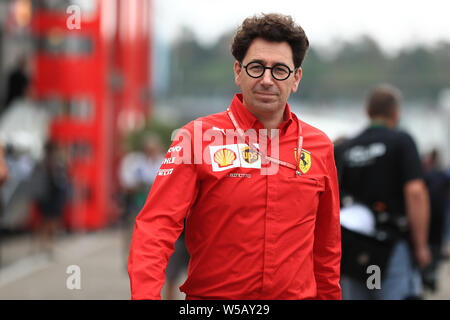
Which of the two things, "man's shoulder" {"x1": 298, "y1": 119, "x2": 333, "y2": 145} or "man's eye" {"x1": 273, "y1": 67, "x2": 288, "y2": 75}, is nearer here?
"man's eye" {"x1": 273, "y1": 67, "x2": 288, "y2": 75}

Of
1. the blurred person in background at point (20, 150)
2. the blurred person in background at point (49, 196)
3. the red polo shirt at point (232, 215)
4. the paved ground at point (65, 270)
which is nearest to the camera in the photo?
the red polo shirt at point (232, 215)

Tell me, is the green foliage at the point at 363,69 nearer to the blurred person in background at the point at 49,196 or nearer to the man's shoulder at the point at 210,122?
the blurred person in background at the point at 49,196

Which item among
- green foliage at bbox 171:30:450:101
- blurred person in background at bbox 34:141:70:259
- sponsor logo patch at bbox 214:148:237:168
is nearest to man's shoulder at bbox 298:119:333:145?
sponsor logo patch at bbox 214:148:237:168

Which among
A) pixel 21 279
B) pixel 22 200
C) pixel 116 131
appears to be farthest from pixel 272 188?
pixel 116 131

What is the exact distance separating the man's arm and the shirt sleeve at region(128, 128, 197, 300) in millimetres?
2495

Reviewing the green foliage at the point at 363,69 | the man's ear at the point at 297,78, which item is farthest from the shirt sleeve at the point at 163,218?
the green foliage at the point at 363,69

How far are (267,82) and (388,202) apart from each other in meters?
2.41

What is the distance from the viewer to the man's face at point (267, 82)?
254 cm

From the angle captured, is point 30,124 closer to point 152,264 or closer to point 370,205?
→ point 370,205

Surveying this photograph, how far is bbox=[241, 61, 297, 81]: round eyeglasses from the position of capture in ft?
8.34

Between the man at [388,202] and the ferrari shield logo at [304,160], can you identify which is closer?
the ferrari shield logo at [304,160]

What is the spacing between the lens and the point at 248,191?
8.04ft

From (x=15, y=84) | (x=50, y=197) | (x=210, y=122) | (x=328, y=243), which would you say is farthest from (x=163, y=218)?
(x=15, y=84)

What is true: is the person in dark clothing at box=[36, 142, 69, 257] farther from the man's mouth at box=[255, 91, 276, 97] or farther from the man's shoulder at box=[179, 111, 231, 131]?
the man's mouth at box=[255, 91, 276, 97]
